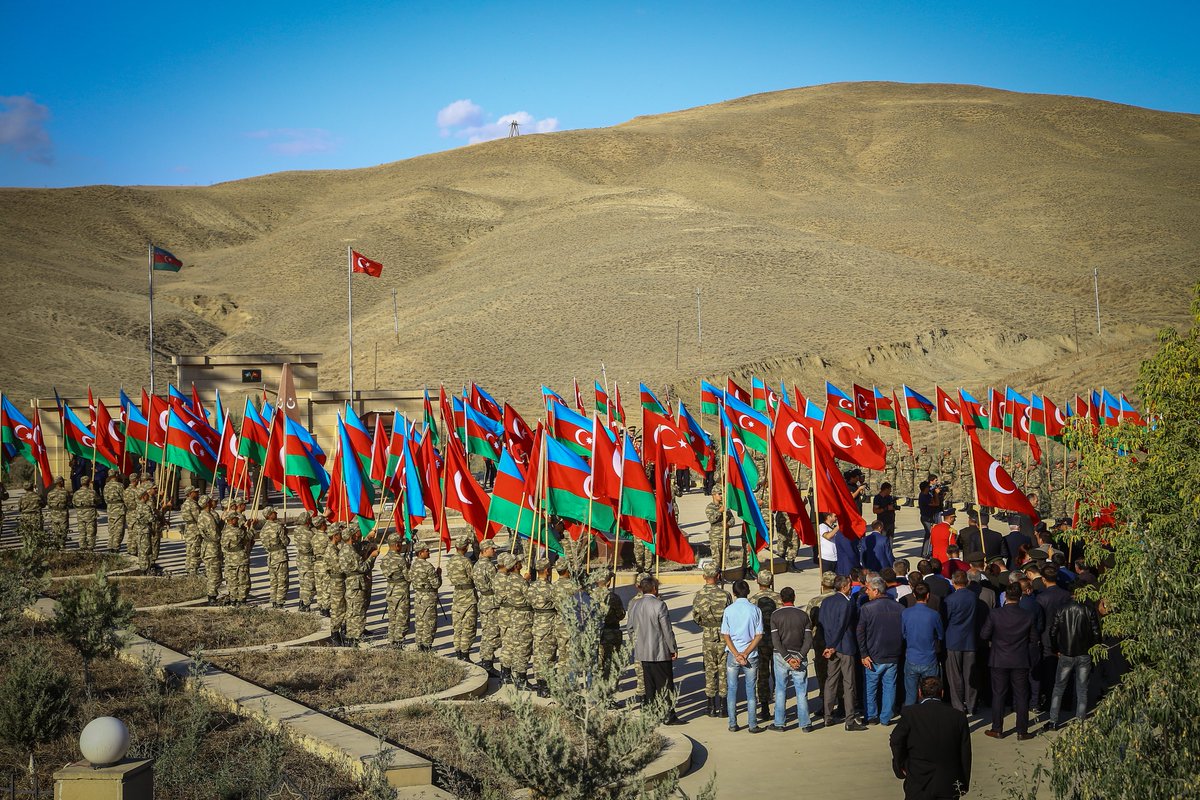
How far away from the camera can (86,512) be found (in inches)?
885

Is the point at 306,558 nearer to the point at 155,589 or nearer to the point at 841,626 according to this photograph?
the point at 155,589

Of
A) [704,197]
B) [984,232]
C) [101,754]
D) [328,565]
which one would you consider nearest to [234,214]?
[704,197]

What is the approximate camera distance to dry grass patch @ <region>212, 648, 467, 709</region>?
1218cm

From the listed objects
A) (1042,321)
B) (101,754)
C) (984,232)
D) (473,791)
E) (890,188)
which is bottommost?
(473,791)

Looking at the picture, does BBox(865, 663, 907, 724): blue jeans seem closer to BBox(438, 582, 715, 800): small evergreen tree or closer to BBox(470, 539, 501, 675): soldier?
BBox(470, 539, 501, 675): soldier

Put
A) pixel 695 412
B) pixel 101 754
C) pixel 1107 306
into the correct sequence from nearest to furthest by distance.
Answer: pixel 101 754, pixel 695 412, pixel 1107 306

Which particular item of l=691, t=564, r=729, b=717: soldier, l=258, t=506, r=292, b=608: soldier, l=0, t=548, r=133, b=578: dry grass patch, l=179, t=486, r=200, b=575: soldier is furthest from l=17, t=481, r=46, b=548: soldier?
l=691, t=564, r=729, b=717: soldier

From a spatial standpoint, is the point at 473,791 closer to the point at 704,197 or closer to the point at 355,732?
the point at 355,732

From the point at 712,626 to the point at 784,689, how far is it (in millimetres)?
903

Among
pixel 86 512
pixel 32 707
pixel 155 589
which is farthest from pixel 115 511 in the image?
pixel 32 707

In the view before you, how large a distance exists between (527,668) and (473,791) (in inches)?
139

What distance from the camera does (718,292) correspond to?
70.3m

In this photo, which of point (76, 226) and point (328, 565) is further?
point (76, 226)

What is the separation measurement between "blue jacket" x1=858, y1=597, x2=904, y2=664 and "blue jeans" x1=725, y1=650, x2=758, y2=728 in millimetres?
1076
